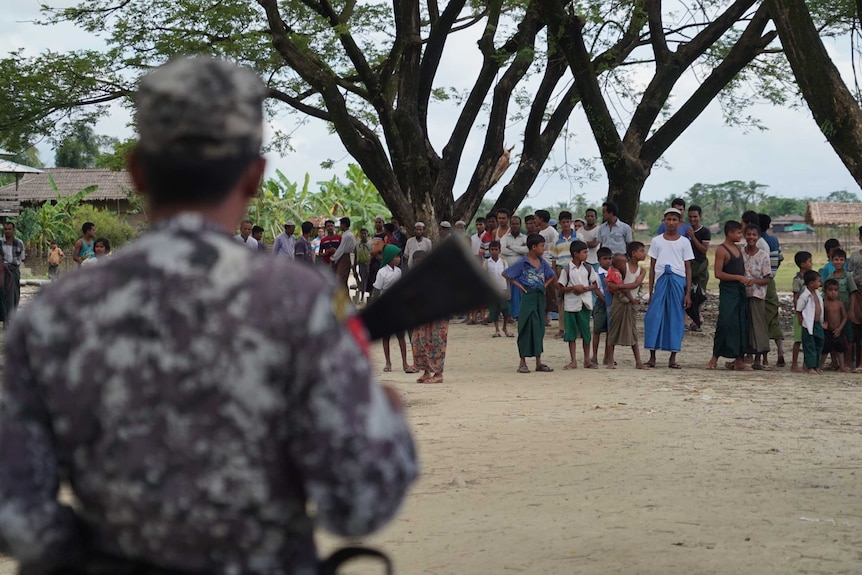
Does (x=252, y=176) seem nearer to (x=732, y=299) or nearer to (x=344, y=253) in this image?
(x=732, y=299)

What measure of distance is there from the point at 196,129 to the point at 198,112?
29mm

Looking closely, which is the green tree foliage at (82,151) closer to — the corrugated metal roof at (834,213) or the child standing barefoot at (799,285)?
the corrugated metal roof at (834,213)

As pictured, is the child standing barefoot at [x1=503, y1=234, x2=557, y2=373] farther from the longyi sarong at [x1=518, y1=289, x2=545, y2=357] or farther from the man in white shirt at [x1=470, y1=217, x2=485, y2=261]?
the man in white shirt at [x1=470, y1=217, x2=485, y2=261]

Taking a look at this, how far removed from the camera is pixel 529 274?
1241 cm

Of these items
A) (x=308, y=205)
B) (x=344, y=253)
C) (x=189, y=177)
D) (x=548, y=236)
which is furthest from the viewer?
(x=308, y=205)

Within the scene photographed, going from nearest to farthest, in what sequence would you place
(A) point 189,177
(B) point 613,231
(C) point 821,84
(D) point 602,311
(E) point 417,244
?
(A) point 189,177 < (C) point 821,84 < (D) point 602,311 < (B) point 613,231 < (E) point 417,244

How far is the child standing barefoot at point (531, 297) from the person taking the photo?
1239cm

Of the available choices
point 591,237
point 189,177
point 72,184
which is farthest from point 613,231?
point 72,184

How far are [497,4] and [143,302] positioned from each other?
17554 millimetres

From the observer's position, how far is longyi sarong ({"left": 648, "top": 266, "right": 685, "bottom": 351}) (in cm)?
1237

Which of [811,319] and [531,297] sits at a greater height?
[531,297]

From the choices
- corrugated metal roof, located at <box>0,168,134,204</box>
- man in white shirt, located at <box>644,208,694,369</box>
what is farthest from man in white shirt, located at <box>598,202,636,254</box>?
corrugated metal roof, located at <box>0,168,134,204</box>

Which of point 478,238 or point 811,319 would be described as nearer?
point 811,319

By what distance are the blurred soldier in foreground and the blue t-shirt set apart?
10543 millimetres
